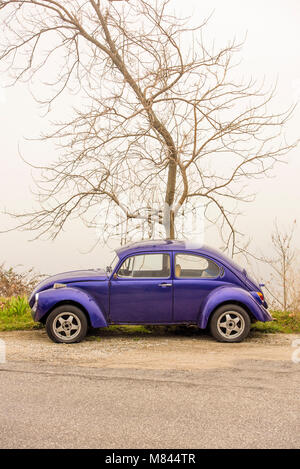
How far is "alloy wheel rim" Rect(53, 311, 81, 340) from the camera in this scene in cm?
848

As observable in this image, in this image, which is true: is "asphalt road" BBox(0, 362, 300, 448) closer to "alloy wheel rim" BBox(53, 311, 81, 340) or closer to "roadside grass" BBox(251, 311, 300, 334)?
"alloy wheel rim" BBox(53, 311, 81, 340)

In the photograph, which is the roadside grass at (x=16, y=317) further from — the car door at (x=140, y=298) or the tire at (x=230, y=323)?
the tire at (x=230, y=323)

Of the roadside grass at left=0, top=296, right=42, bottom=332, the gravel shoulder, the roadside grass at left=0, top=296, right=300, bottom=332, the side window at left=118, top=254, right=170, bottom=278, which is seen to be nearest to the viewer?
the gravel shoulder

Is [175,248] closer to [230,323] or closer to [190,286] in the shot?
[190,286]

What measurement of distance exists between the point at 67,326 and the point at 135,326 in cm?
168

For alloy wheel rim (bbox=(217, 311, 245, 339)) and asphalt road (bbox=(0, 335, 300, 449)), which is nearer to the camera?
asphalt road (bbox=(0, 335, 300, 449))

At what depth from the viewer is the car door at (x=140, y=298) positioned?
28.1 feet

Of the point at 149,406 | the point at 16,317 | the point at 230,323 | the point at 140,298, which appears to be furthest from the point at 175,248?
the point at 16,317

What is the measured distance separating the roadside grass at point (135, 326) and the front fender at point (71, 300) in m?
0.64

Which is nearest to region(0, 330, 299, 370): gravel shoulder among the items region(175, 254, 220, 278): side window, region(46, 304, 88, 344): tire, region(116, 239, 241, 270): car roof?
region(46, 304, 88, 344): tire

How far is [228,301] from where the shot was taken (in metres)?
8.54

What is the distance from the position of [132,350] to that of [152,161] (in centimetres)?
578

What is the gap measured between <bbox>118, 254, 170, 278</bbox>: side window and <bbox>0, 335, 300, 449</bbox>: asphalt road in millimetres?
1901

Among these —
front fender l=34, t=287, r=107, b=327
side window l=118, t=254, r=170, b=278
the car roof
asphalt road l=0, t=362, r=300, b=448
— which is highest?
the car roof
